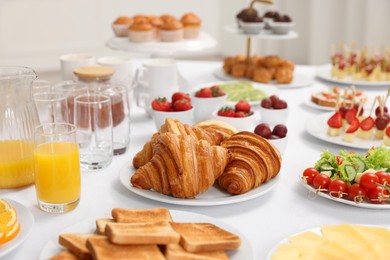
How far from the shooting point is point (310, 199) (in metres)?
1.41

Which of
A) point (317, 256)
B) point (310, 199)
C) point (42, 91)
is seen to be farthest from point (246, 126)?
point (317, 256)

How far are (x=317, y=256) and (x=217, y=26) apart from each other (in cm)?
562

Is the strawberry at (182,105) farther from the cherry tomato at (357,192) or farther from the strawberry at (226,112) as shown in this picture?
the cherry tomato at (357,192)

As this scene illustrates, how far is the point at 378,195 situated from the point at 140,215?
53 centimetres

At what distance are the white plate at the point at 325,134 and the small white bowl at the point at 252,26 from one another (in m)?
0.82

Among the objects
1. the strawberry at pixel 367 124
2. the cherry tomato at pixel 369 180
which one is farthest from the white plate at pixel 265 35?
the cherry tomato at pixel 369 180

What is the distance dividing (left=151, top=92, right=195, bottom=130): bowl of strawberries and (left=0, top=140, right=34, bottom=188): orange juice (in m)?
0.48

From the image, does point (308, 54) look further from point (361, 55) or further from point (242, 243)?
point (242, 243)

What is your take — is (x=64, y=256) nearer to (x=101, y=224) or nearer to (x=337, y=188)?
(x=101, y=224)

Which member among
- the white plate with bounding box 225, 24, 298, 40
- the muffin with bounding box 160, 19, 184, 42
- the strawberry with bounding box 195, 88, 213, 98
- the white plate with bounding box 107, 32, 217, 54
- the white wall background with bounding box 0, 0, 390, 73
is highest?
the muffin with bounding box 160, 19, 184, 42

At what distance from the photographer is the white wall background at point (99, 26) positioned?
5.06 meters

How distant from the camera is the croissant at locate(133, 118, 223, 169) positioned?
1456 millimetres

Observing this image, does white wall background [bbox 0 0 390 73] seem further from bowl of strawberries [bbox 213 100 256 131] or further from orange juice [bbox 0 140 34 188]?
orange juice [bbox 0 140 34 188]

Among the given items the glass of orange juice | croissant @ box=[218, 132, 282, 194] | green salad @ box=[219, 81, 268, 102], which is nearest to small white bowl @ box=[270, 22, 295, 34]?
green salad @ box=[219, 81, 268, 102]
